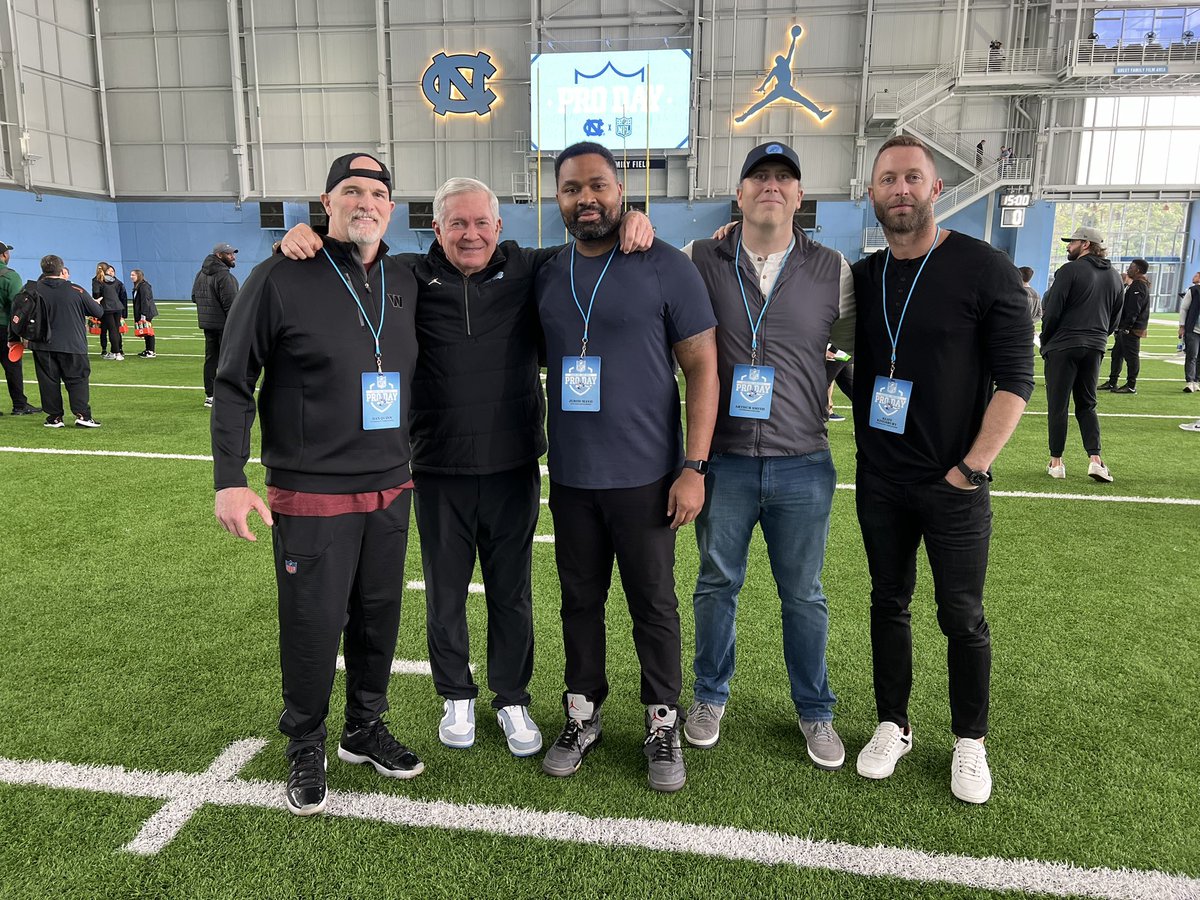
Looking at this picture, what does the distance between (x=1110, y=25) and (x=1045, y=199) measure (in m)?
4.80

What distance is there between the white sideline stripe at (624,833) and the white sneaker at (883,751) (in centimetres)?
34

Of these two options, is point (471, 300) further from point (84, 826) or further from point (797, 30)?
point (797, 30)

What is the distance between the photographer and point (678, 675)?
8.65ft

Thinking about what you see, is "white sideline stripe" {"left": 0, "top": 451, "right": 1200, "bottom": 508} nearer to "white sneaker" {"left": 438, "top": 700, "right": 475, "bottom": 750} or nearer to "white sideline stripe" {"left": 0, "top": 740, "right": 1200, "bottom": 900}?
"white sneaker" {"left": 438, "top": 700, "right": 475, "bottom": 750}

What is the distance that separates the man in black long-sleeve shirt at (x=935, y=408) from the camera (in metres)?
2.27

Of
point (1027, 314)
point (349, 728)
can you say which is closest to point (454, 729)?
point (349, 728)

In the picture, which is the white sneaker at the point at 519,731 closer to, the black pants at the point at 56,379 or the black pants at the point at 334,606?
the black pants at the point at 334,606

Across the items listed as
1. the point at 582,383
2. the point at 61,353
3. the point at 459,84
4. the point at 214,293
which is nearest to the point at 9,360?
the point at 61,353

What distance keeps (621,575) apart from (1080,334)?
16.7 feet

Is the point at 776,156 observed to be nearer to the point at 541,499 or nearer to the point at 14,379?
the point at 541,499

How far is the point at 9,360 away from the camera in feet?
28.8

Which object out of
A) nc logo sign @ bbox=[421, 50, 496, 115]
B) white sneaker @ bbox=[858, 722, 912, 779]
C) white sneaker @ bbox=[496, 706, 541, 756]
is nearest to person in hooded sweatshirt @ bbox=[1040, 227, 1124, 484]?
white sneaker @ bbox=[858, 722, 912, 779]

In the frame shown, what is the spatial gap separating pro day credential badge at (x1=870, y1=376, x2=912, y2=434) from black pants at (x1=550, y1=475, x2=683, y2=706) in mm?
661

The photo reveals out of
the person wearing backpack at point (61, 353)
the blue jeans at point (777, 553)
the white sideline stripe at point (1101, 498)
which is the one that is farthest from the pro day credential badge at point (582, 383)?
the person wearing backpack at point (61, 353)
